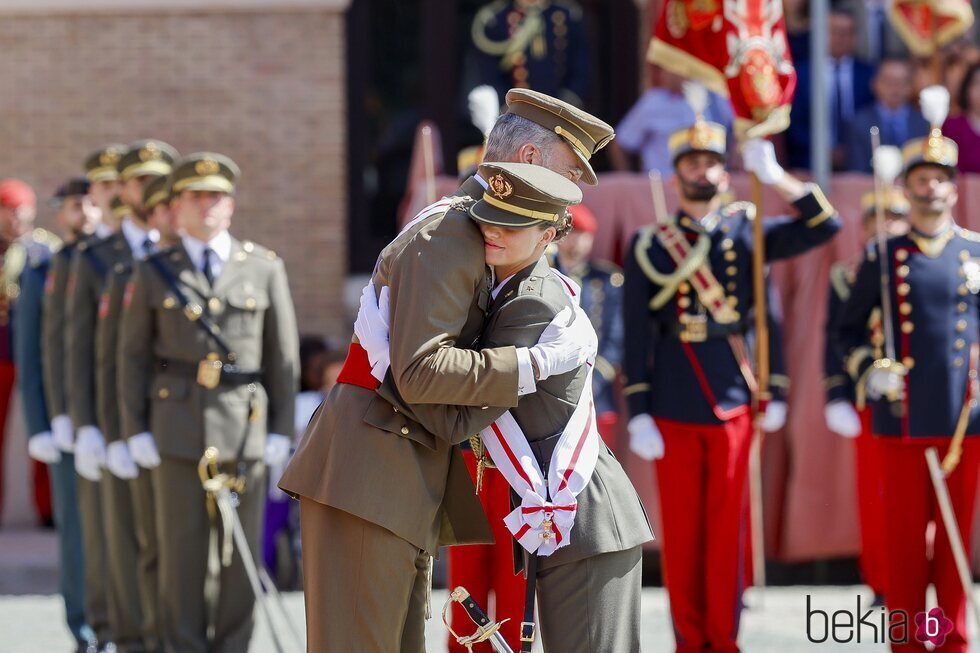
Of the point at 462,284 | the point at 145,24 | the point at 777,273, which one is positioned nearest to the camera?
the point at 462,284

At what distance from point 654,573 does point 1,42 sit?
5480mm

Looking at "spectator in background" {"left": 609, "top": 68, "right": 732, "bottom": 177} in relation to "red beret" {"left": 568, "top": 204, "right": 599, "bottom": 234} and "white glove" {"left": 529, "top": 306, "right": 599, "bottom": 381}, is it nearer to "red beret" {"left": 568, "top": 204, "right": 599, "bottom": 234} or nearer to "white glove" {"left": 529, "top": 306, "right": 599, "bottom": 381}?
"red beret" {"left": 568, "top": 204, "right": 599, "bottom": 234}

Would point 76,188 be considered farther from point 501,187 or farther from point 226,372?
point 501,187

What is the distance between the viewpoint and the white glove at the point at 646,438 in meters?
6.16

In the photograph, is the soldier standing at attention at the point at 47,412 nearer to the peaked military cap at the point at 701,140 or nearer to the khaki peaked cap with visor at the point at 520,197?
the peaked military cap at the point at 701,140

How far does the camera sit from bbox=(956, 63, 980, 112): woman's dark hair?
9.18m

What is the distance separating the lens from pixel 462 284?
3.98 m

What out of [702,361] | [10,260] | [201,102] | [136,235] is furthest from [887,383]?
[201,102]

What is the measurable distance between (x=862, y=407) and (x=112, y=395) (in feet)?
9.83

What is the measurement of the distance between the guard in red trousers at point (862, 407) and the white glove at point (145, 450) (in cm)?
264

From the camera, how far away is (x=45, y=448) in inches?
280

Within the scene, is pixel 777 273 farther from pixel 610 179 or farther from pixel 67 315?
pixel 67 315

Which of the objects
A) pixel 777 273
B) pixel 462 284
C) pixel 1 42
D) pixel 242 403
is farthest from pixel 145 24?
pixel 462 284

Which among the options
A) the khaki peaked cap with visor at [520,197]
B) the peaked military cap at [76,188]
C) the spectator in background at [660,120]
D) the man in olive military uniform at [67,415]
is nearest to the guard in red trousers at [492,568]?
the khaki peaked cap with visor at [520,197]
